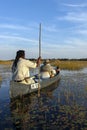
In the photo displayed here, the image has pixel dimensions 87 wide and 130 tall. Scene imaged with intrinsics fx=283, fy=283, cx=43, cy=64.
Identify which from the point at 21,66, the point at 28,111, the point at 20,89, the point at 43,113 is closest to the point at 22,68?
the point at 21,66

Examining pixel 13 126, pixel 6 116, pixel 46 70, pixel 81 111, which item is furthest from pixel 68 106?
pixel 46 70

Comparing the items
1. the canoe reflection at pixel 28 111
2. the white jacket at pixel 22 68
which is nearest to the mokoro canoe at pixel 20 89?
the canoe reflection at pixel 28 111

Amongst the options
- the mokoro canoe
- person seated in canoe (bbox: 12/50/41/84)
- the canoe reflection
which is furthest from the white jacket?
the canoe reflection

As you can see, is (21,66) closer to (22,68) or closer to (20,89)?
(22,68)

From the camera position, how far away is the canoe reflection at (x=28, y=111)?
9.12m

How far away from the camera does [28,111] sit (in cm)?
1123

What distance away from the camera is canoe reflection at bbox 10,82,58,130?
912cm

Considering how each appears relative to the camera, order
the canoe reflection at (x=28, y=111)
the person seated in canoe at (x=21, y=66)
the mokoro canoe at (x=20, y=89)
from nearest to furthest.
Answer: the canoe reflection at (x=28, y=111)
the mokoro canoe at (x=20, y=89)
the person seated in canoe at (x=21, y=66)

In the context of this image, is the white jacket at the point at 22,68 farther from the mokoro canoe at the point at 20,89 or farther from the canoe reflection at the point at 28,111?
the canoe reflection at the point at 28,111

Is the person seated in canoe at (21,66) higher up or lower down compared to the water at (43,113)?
higher up

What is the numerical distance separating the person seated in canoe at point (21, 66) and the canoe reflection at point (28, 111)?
992 millimetres

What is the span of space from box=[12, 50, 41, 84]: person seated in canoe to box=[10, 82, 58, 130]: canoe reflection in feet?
3.25

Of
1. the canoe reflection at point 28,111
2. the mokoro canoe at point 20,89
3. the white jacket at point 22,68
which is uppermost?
the white jacket at point 22,68

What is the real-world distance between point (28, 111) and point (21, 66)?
3.66m
